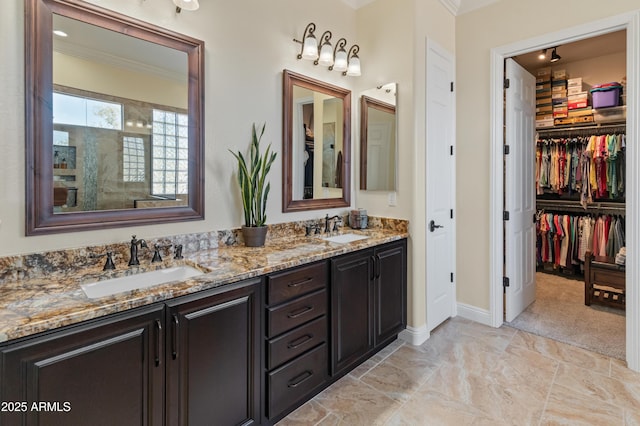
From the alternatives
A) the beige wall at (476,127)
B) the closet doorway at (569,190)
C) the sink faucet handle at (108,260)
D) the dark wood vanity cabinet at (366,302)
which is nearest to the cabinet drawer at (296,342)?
the dark wood vanity cabinet at (366,302)

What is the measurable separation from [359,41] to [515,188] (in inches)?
77.8

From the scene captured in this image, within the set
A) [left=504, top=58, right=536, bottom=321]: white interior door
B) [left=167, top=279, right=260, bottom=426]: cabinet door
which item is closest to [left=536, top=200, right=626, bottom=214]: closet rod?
[left=504, top=58, right=536, bottom=321]: white interior door

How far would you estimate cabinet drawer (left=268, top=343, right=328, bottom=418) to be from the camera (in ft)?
5.80

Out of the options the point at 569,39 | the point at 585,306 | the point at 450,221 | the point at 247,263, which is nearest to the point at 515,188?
the point at 450,221

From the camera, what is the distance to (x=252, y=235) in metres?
2.17

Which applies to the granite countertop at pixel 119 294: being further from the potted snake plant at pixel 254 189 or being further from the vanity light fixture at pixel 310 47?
the vanity light fixture at pixel 310 47

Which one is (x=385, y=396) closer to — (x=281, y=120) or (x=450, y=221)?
(x=450, y=221)

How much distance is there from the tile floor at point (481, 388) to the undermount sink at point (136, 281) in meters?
0.97

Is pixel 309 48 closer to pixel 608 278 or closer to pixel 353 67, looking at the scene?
pixel 353 67

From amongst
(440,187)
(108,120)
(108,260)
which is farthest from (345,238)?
(108,120)

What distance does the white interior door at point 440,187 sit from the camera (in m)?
2.85

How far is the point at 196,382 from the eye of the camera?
1437 mm

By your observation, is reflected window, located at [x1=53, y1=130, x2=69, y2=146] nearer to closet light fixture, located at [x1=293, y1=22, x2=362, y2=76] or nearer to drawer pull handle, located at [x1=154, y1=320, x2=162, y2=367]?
drawer pull handle, located at [x1=154, y1=320, x2=162, y2=367]

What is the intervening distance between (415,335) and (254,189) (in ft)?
5.71
